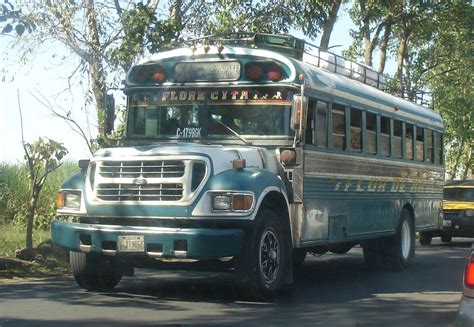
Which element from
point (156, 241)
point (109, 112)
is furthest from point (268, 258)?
point (109, 112)

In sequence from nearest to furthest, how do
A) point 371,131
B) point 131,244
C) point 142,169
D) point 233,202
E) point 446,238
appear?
point 233,202, point 131,244, point 142,169, point 371,131, point 446,238

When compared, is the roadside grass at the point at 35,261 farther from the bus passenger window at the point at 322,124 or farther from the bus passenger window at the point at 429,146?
the bus passenger window at the point at 429,146

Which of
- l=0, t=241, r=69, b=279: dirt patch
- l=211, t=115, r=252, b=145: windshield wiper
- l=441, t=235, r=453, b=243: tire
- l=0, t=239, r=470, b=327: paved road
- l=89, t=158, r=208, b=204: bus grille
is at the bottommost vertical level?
l=0, t=239, r=470, b=327: paved road

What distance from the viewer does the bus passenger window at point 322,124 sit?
1046cm

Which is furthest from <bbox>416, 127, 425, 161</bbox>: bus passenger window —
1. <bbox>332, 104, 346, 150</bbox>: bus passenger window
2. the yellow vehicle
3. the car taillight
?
the car taillight

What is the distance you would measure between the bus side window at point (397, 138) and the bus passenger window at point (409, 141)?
1.13ft

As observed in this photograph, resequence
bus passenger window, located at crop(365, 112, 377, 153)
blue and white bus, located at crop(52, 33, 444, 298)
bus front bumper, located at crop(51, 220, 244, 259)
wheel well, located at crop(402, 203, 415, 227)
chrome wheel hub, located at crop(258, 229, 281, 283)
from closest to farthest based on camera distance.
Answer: bus front bumper, located at crop(51, 220, 244, 259)
blue and white bus, located at crop(52, 33, 444, 298)
chrome wheel hub, located at crop(258, 229, 281, 283)
bus passenger window, located at crop(365, 112, 377, 153)
wheel well, located at crop(402, 203, 415, 227)

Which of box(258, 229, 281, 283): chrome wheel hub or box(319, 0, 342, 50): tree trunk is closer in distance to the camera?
box(258, 229, 281, 283): chrome wheel hub

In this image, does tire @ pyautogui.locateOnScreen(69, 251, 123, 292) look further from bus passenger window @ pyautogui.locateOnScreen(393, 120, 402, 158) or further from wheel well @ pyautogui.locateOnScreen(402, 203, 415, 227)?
wheel well @ pyautogui.locateOnScreen(402, 203, 415, 227)

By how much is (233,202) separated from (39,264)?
5103 mm

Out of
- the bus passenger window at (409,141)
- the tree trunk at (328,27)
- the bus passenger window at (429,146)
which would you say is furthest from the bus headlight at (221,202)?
the tree trunk at (328,27)

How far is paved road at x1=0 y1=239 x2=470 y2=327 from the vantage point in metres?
8.29

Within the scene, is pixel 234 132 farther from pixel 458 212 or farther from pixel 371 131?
pixel 458 212

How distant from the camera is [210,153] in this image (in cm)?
898
